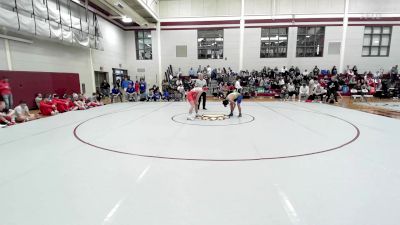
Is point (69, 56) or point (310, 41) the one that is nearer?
point (69, 56)

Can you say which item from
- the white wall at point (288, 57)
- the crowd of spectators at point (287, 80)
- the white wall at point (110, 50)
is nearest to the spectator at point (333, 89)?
the crowd of spectators at point (287, 80)

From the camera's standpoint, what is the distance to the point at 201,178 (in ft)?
10.2

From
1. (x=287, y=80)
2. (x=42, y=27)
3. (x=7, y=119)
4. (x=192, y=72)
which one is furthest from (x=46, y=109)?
(x=287, y=80)

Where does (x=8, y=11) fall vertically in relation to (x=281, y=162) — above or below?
above

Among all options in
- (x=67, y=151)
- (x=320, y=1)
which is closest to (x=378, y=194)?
(x=67, y=151)

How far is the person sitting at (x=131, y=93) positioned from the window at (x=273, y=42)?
1172cm

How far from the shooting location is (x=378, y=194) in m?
2.66

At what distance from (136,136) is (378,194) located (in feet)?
15.0

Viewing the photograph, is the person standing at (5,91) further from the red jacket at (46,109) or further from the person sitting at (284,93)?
the person sitting at (284,93)

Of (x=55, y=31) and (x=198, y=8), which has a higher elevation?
(x=198, y=8)

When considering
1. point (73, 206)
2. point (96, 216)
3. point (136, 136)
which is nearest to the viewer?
point (96, 216)

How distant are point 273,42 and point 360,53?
7422mm

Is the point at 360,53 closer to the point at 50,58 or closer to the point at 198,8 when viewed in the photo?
the point at 198,8

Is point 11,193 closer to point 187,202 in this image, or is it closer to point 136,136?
point 187,202
